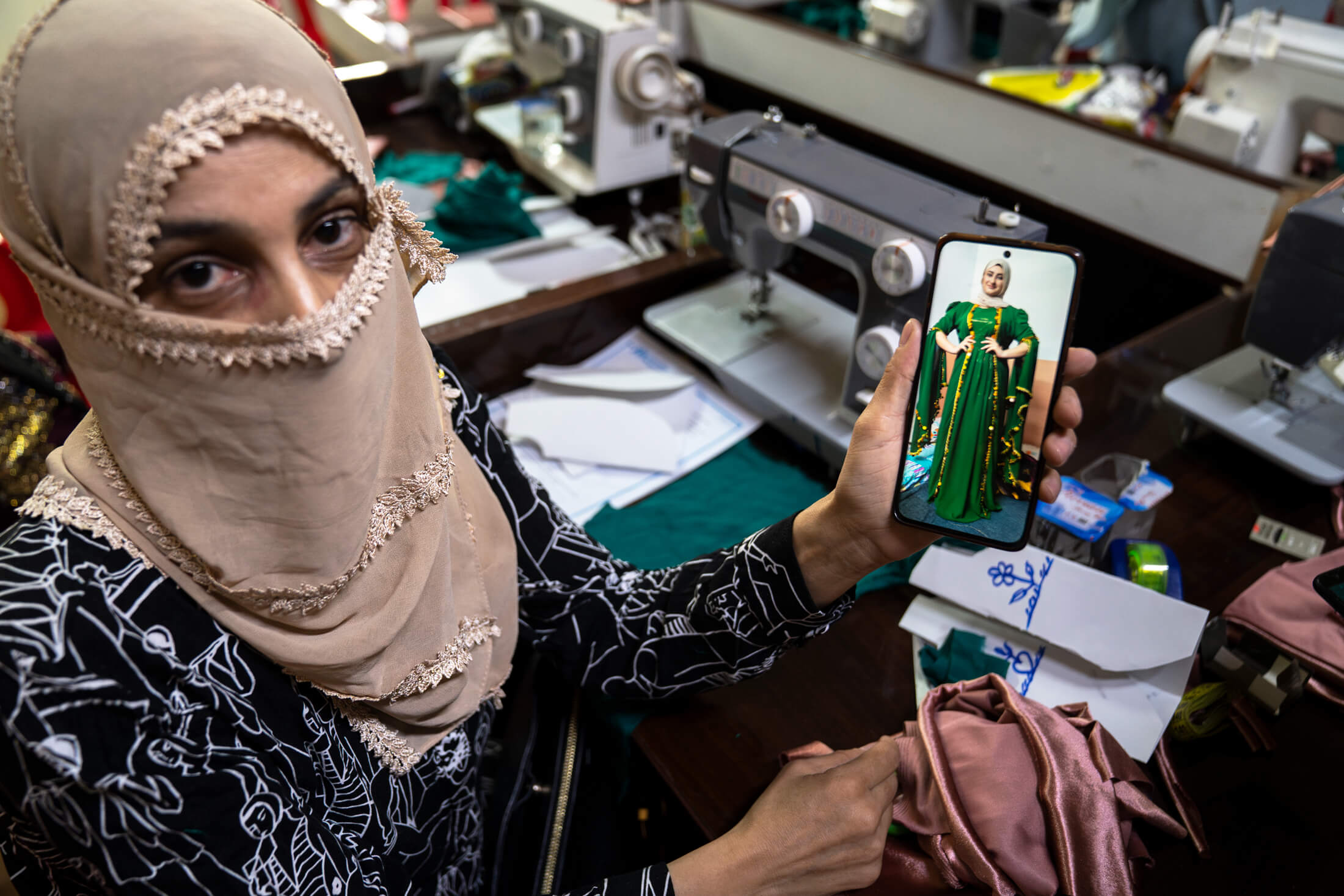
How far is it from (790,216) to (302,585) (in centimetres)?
79

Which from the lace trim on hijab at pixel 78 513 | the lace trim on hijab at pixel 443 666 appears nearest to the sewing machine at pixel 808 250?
the lace trim on hijab at pixel 443 666

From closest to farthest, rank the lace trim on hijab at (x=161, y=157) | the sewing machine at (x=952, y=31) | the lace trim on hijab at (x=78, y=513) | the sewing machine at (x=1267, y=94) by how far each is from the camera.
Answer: the lace trim on hijab at (x=161, y=157), the lace trim on hijab at (x=78, y=513), the sewing machine at (x=1267, y=94), the sewing machine at (x=952, y=31)

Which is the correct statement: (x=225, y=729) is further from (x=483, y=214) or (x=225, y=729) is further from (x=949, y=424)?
(x=483, y=214)

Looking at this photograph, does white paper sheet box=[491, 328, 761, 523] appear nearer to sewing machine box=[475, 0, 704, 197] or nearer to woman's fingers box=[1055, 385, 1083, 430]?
sewing machine box=[475, 0, 704, 197]

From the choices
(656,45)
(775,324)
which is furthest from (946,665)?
(656,45)

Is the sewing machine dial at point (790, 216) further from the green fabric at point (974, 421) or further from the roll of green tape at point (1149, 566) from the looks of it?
the roll of green tape at point (1149, 566)

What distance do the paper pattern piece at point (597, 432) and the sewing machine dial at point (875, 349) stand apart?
0.31 meters

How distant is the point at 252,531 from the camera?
583mm

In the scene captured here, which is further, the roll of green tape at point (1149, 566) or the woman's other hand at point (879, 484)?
the roll of green tape at point (1149, 566)

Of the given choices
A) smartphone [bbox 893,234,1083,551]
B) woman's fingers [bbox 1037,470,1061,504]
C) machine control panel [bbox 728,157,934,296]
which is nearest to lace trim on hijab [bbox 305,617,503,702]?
smartphone [bbox 893,234,1083,551]

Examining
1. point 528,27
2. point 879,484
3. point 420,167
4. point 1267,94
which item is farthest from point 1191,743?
point 420,167

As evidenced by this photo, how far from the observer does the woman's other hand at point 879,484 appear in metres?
0.73

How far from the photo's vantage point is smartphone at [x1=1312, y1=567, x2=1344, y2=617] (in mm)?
821

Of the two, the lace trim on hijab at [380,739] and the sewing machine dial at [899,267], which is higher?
the sewing machine dial at [899,267]
